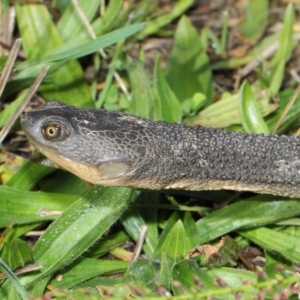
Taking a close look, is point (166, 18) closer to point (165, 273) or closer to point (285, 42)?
point (285, 42)

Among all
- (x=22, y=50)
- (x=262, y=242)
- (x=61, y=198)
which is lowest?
(x=262, y=242)

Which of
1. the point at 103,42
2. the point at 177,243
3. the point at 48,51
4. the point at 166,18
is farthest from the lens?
the point at 166,18

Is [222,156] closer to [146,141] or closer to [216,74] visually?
[146,141]

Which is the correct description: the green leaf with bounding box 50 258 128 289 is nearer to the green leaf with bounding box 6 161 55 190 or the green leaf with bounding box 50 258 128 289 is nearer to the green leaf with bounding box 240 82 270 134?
the green leaf with bounding box 6 161 55 190

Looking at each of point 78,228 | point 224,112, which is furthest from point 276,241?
point 78,228

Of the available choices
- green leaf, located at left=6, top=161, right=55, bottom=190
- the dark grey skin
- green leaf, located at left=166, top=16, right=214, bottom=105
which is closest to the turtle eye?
the dark grey skin

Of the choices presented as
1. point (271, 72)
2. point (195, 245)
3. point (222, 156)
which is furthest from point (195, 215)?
point (271, 72)

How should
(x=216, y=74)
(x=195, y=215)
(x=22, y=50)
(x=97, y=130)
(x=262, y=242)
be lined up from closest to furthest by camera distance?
(x=97, y=130), (x=262, y=242), (x=195, y=215), (x=22, y=50), (x=216, y=74)

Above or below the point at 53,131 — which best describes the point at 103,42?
above
